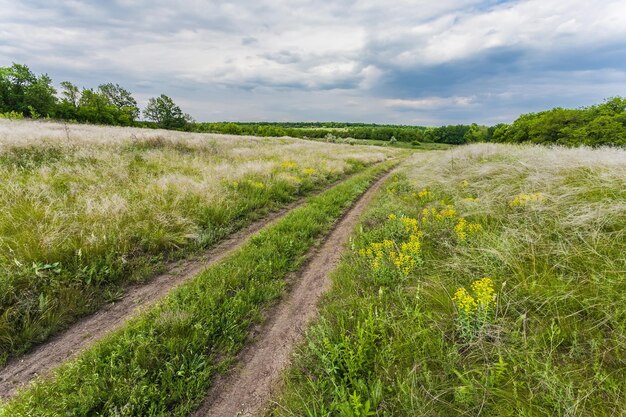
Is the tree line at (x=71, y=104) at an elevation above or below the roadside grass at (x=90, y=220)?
above

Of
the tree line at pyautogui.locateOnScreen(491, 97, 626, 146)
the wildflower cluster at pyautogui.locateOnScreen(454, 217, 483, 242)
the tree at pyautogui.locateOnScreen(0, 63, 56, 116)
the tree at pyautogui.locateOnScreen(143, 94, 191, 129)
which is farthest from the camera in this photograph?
the tree at pyautogui.locateOnScreen(143, 94, 191, 129)

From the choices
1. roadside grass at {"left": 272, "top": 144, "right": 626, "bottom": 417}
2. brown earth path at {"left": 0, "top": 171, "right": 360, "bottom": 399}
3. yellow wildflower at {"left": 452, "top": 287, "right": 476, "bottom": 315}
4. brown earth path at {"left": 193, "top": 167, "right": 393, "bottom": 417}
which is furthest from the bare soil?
yellow wildflower at {"left": 452, "top": 287, "right": 476, "bottom": 315}

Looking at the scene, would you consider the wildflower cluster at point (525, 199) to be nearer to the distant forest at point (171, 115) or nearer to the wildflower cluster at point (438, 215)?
the wildflower cluster at point (438, 215)

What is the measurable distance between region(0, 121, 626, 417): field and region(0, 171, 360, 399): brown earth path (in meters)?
0.03

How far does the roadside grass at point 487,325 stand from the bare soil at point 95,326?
245 cm

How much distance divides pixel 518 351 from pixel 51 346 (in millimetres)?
5046

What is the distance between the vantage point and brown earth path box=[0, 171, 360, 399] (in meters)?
2.65

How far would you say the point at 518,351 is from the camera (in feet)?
7.73

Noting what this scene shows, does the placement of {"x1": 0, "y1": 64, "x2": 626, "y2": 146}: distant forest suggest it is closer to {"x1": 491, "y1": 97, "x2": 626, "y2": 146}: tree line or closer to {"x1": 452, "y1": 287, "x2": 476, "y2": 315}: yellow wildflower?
{"x1": 491, "y1": 97, "x2": 626, "y2": 146}: tree line

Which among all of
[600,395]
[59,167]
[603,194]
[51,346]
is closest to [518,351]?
[600,395]

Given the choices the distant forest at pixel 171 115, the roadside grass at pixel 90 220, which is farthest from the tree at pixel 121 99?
the roadside grass at pixel 90 220

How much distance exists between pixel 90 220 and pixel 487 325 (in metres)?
6.77

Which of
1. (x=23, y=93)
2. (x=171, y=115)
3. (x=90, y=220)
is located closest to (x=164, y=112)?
(x=171, y=115)

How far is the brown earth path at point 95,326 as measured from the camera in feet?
8.71
